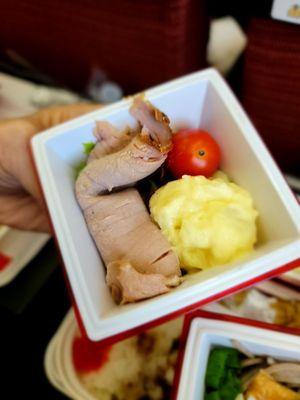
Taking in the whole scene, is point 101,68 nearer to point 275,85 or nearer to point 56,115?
point 56,115

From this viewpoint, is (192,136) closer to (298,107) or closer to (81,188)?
(81,188)

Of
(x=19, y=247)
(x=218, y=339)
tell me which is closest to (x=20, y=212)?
(x=19, y=247)

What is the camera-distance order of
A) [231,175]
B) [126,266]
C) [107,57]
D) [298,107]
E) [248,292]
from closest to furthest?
[126,266]
[231,175]
[248,292]
[298,107]
[107,57]

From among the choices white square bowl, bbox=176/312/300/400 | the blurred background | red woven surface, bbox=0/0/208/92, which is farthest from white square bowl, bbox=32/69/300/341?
red woven surface, bbox=0/0/208/92

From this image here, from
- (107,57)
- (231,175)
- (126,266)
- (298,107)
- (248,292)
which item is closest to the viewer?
(126,266)

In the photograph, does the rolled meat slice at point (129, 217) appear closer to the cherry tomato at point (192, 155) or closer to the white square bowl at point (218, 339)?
the cherry tomato at point (192, 155)

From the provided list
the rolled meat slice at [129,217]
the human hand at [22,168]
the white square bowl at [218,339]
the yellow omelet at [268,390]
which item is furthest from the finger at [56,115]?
the yellow omelet at [268,390]

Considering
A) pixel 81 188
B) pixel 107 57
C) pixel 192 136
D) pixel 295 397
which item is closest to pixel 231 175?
pixel 192 136
